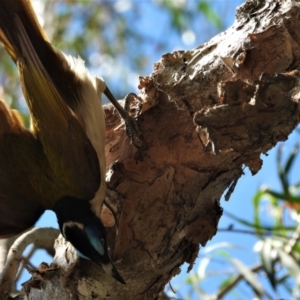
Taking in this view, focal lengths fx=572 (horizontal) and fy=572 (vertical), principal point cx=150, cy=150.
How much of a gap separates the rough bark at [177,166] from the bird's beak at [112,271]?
25 mm

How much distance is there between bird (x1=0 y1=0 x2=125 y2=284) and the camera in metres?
2.46

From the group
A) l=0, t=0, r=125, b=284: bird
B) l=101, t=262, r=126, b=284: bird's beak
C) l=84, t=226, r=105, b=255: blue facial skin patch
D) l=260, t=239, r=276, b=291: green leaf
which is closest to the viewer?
l=101, t=262, r=126, b=284: bird's beak

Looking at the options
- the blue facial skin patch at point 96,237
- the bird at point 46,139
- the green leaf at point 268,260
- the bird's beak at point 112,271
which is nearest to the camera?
the bird's beak at point 112,271

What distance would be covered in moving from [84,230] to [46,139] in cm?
44

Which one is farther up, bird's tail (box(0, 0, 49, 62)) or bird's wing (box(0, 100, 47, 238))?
bird's tail (box(0, 0, 49, 62))

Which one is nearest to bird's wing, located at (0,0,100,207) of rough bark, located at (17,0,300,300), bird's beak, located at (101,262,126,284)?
rough bark, located at (17,0,300,300)

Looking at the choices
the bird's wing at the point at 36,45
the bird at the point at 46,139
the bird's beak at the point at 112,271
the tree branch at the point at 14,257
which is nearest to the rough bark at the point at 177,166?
the bird's beak at the point at 112,271

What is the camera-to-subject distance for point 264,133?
1750 millimetres

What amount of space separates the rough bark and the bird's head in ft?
0.14

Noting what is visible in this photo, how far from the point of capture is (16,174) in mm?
2578

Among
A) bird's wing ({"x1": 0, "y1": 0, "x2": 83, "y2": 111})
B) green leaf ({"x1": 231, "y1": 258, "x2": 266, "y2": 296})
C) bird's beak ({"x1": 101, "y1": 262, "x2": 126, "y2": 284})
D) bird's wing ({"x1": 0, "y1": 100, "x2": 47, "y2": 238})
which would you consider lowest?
bird's beak ({"x1": 101, "y1": 262, "x2": 126, "y2": 284})

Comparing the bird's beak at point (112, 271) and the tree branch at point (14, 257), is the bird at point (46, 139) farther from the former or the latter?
the bird's beak at point (112, 271)

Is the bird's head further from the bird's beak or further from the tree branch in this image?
the tree branch

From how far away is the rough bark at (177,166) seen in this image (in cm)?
193
